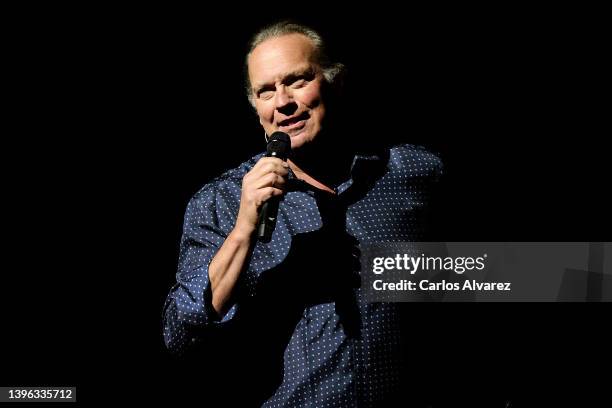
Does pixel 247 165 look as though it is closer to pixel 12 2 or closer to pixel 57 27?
pixel 57 27

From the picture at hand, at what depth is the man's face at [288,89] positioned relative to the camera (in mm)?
1739

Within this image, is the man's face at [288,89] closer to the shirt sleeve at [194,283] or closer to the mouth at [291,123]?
the mouth at [291,123]

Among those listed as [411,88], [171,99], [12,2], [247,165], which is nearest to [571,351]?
[411,88]

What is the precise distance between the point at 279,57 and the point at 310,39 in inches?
6.2

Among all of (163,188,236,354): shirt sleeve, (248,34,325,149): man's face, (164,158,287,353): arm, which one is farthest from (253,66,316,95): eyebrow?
(164,158,287,353): arm

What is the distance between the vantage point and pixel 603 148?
8.13 ft

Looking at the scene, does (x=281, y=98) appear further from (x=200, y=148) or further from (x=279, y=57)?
(x=200, y=148)

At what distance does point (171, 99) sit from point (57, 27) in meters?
0.49

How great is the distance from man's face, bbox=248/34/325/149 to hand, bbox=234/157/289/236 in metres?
0.37

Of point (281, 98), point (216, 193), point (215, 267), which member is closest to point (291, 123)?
point (281, 98)

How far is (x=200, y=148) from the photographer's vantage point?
241 cm

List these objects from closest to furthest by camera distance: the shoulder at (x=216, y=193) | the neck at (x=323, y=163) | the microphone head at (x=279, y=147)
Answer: the microphone head at (x=279, y=147) < the shoulder at (x=216, y=193) < the neck at (x=323, y=163)

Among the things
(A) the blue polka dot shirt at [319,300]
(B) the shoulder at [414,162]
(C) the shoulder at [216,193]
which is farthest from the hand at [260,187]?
(B) the shoulder at [414,162]

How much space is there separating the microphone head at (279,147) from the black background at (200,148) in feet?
1.92
